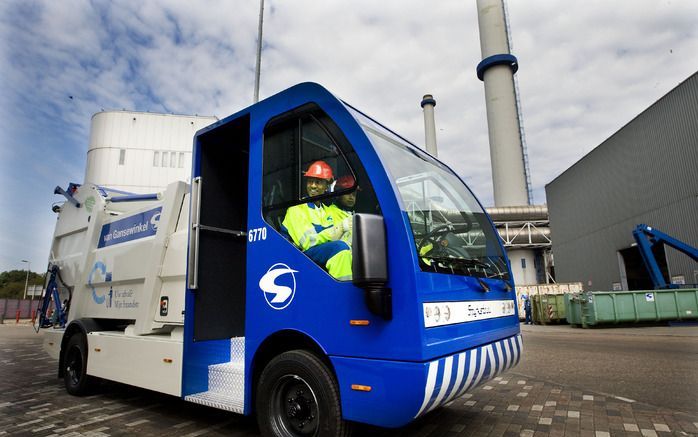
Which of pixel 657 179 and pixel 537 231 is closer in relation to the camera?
pixel 657 179

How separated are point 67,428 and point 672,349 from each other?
39.9 feet

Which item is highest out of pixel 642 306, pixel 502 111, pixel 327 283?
pixel 502 111

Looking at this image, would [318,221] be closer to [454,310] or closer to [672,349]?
[454,310]

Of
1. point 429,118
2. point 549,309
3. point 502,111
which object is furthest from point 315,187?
point 429,118

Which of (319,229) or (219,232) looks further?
(219,232)

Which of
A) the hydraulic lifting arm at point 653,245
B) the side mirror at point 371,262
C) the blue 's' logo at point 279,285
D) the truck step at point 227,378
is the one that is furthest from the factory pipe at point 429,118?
the side mirror at point 371,262

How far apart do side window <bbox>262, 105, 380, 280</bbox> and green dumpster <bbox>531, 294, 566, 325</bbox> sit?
66.6 feet

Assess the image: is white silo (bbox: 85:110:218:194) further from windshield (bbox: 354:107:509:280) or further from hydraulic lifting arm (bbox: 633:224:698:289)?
hydraulic lifting arm (bbox: 633:224:698:289)

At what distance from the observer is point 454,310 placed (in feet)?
9.91

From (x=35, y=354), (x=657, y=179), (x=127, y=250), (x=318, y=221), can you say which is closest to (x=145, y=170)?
(x=35, y=354)

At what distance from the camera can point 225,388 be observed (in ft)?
12.7

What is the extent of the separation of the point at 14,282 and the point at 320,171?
77789mm

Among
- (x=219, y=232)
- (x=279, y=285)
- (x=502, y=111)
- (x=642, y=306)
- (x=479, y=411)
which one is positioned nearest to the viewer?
(x=279, y=285)

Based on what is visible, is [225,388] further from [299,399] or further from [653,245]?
[653,245]
